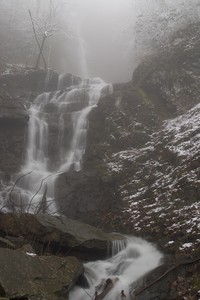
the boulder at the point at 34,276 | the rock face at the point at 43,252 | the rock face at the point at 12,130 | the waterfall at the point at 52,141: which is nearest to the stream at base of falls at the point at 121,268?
the rock face at the point at 43,252

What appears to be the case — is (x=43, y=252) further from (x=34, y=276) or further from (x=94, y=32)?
(x=94, y=32)

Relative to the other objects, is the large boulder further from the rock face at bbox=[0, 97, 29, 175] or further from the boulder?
the rock face at bbox=[0, 97, 29, 175]

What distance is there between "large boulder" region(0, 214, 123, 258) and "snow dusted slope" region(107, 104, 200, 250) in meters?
1.74

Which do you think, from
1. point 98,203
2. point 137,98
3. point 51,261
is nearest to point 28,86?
point 137,98

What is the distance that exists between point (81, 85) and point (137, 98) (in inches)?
236

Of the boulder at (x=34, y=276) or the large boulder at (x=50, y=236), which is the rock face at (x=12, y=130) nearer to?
the large boulder at (x=50, y=236)

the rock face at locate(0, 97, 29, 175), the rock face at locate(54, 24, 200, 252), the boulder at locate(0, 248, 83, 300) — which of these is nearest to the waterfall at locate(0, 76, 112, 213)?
the rock face at locate(0, 97, 29, 175)

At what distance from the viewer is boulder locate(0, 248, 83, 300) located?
6645 millimetres

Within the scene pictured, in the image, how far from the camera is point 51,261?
26.5ft

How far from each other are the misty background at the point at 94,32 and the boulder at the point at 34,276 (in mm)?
19038

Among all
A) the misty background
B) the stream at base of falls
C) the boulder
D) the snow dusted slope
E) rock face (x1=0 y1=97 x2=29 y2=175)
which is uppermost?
the misty background

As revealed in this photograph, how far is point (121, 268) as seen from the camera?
9523 mm

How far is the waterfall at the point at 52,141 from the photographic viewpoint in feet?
48.7

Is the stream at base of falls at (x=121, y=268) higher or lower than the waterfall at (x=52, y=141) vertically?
lower
